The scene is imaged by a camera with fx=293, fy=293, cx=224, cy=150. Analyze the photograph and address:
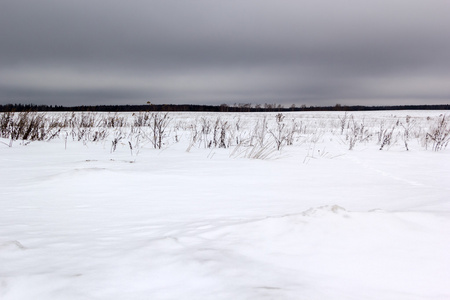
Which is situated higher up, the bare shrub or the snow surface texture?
the bare shrub

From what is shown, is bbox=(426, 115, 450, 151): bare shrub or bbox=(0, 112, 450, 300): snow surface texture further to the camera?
bbox=(426, 115, 450, 151): bare shrub

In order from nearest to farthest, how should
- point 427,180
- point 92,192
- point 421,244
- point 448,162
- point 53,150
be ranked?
point 421,244 → point 92,192 → point 427,180 → point 448,162 → point 53,150

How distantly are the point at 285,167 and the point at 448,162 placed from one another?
104 inches

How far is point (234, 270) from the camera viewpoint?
923 millimetres

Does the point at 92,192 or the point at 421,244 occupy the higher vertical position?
the point at 421,244

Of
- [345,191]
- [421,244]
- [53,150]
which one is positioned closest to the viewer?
[421,244]

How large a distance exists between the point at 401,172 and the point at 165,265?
3513 mm

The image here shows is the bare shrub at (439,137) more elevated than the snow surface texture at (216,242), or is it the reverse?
the bare shrub at (439,137)

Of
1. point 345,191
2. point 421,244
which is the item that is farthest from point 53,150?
point 421,244

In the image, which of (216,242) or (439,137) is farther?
(439,137)

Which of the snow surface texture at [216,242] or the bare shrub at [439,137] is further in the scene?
the bare shrub at [439,137]

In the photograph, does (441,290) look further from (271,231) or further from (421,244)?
(271,231)

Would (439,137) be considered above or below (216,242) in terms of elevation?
above

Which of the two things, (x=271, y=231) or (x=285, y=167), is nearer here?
(x=271, y=231)
